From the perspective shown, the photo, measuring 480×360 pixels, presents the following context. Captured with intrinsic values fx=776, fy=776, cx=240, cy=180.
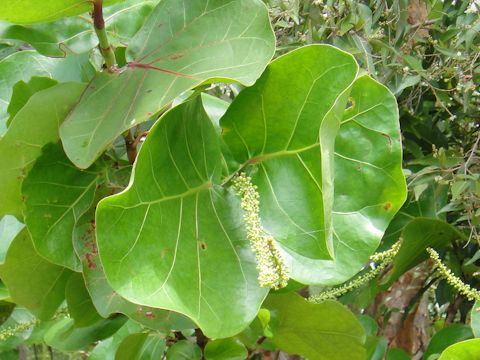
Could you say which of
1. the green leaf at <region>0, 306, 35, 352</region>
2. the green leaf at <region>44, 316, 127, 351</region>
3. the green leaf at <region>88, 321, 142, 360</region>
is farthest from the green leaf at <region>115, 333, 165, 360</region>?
the green leaf at <region>0, 306, 35, 352</region>

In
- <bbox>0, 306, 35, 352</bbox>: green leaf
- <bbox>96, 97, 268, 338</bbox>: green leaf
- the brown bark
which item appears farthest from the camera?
the brown bark

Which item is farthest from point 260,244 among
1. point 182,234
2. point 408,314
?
A: point 408,314

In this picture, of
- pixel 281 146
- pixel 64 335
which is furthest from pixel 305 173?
pixel 64 335

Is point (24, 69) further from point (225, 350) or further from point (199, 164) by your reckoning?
point (225, 350)

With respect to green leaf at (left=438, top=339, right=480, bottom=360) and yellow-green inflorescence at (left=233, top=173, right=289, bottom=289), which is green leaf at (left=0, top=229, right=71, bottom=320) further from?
green leaf at (left=438, top=339, right=480, bottom=360)

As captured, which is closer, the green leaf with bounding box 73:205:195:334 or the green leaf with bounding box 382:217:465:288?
the green leaf with bounding box 73:205:195:334

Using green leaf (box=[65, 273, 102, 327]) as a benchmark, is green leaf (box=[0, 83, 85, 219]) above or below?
above

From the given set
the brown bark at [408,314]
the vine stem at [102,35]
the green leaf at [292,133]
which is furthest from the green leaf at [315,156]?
the brown bark at [408,314]
